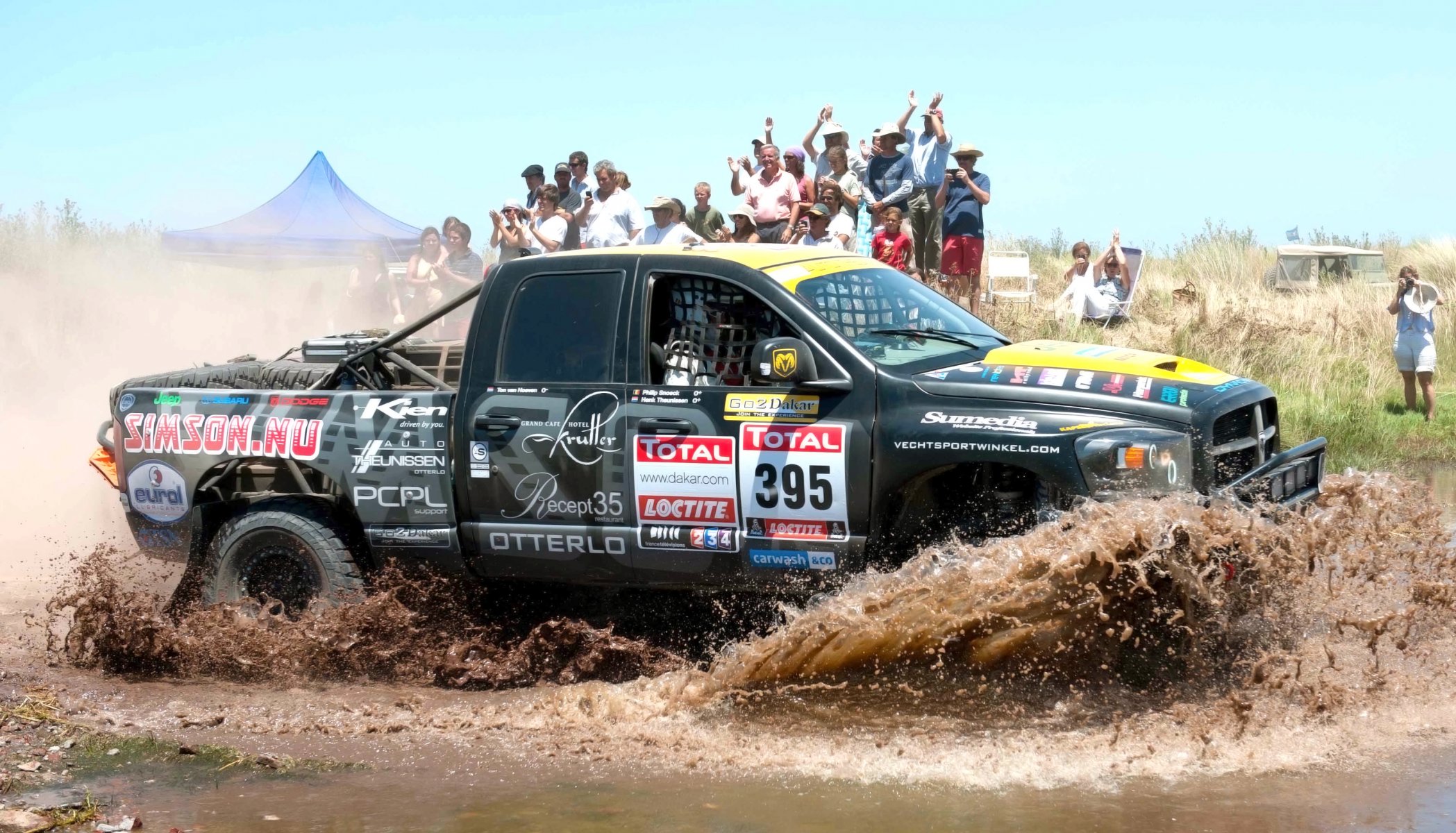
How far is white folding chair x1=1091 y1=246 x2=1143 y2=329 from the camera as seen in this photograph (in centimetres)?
1638

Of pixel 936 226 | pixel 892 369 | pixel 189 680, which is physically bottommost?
pixel 189 680

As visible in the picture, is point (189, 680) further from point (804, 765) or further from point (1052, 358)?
point (1052, 358)

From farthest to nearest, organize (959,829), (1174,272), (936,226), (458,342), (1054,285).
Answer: (1174,272)
(1054,285)
(936,226)
(458,342)
(959,829)

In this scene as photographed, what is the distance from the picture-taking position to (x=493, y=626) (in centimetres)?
705

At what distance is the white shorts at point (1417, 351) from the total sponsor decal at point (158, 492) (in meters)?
12.0

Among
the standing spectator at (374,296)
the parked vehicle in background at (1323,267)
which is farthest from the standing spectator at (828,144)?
the parked vehicle in background at (1323,267)

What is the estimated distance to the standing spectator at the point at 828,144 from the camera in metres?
14.1

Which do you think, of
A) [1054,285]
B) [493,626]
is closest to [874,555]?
[493,626]

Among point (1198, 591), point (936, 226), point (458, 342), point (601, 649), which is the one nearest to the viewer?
point (1198, 591)

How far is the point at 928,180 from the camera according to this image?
13617mm

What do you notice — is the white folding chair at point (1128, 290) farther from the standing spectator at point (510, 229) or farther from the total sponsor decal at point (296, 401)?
the total sponsor decal at point (296, 401)

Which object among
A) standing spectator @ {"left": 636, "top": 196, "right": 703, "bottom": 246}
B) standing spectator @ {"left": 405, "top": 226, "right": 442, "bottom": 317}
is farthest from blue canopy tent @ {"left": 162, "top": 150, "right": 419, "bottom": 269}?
standing spectator @ {"left": 636, "top": 196, "right": 703, "bottom": 246}

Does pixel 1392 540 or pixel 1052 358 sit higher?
pixel 1052 358

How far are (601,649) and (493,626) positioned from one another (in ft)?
2.21
